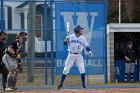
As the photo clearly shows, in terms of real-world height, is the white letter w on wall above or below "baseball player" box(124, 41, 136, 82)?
above

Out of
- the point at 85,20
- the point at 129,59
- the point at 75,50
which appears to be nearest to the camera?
the point at 75,50

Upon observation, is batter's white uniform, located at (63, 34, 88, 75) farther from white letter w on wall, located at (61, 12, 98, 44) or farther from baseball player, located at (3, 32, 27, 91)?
white letter w on wall, located at (61, 12, 98, 44)

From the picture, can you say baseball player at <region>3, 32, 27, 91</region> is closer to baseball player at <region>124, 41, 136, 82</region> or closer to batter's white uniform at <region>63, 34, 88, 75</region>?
batter's white uniform at <region>63, 34, 88, 75</region>

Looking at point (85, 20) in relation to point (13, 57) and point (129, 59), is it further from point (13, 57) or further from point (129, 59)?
point (13, 57)

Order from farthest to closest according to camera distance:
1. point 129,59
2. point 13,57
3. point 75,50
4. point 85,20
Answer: point 129,59, point 85,20, point 75,50, point 13,57

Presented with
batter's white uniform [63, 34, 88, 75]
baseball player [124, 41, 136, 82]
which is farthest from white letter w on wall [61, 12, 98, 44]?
batter's white uniform [63, 34, 88, 75]

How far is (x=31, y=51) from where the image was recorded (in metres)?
20.3

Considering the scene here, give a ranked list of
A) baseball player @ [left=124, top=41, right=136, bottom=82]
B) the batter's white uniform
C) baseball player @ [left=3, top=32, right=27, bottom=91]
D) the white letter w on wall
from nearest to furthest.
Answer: baseball player @ [left=3, top=32, right=27, bottom=91], the batter's white uniform, the white letter w on wall, baseball player @ [left=124, top=41, right=136, bottom=82]

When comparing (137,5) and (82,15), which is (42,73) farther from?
(137,5)

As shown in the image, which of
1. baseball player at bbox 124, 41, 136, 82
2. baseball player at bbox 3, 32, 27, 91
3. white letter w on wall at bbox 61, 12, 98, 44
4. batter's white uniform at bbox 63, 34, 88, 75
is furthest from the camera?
baseball player at bbox 124, 41, 136, 82

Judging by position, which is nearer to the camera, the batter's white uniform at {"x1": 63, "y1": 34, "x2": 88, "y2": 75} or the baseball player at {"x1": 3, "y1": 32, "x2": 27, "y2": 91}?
the baseball player at {"x1": 3, "y1": 32, "x2": 27, "y2": 91}

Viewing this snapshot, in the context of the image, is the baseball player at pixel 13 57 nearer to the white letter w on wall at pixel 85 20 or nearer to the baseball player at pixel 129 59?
the white letter w on wall at pixel 85 20

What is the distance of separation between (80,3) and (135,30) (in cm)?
316

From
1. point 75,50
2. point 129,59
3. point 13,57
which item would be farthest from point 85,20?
point 13,57
